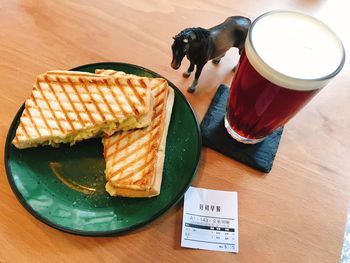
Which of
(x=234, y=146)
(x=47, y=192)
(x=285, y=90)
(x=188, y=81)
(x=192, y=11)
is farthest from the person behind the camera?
(x=192, y=11)

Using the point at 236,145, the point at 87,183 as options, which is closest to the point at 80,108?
the point at 87,183

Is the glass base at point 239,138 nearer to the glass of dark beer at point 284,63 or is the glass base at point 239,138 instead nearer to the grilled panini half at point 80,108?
the glass of dark beer at point 284,63

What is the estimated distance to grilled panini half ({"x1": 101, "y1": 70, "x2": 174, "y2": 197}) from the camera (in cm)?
89

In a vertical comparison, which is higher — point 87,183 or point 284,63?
point 284,63

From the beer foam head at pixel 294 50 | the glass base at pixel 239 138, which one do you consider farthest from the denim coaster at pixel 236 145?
the beer foam head at pixel 294 50

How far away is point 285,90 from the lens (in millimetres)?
799

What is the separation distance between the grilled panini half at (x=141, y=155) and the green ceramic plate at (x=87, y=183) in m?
0.03

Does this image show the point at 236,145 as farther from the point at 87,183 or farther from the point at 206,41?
the point at 87,183

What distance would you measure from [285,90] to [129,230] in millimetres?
553

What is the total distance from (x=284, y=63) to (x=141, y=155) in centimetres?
47

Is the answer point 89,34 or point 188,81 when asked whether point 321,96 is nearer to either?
point 188,81

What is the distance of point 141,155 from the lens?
3.08 feet

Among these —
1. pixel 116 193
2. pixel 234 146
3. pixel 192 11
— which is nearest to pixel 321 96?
pixel 234 146

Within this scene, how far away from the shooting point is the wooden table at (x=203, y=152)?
89cm
